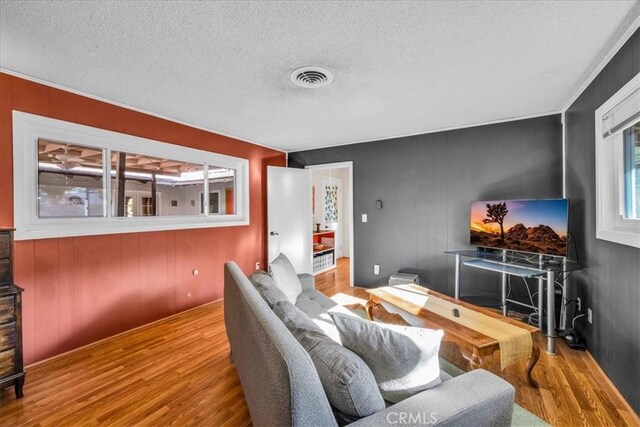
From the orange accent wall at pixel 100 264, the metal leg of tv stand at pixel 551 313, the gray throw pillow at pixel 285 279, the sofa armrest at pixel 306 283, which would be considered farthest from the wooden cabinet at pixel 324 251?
the metal leg of tv stand at pixel 551 313

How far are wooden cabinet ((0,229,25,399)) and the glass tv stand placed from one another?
373 cm

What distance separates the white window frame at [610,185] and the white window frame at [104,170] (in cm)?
393

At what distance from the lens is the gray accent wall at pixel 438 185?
130 inches

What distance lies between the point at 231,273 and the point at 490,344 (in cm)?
176

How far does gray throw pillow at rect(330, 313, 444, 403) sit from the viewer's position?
1133mm

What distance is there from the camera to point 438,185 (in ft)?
12.7

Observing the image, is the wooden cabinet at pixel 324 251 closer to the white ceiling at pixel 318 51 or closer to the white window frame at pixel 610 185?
the white ceiling at pixel 318 51

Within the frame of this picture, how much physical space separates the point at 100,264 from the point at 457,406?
10.2 feet

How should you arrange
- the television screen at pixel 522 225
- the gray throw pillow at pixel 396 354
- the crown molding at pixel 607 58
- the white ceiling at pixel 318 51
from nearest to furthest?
the gray throw pillow at pixel 396 354, the white ceiling at pixel 318 51, the crown molding at pixel 607 58, the television screen at pixel 522 225

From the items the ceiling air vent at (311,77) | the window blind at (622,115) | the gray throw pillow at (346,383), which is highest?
the ceiling air vent at (311,77)

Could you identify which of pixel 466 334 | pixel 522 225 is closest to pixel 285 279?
pixel 466 334

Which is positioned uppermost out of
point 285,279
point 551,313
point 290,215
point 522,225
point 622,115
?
point 622,115

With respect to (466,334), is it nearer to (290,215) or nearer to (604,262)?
(604,262)

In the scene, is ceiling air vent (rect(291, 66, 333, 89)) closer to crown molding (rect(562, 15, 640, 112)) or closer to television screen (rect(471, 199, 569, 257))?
crown molding (rect(562, 15, 640, 112))
